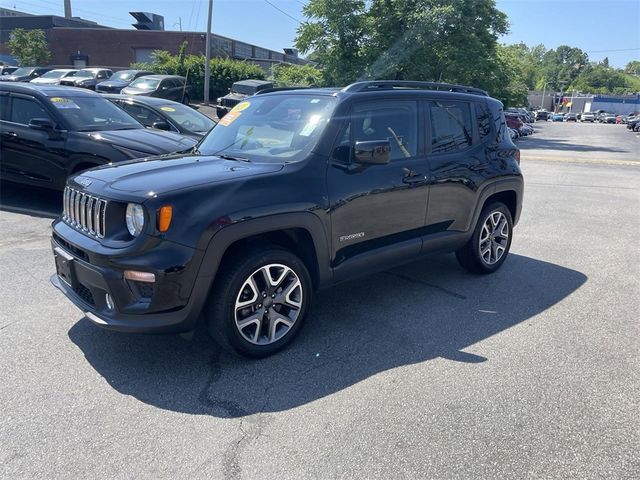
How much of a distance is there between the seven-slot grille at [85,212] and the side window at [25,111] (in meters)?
4.49

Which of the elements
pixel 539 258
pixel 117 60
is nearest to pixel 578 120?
pixel 117 60

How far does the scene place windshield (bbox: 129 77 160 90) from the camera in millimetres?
20766

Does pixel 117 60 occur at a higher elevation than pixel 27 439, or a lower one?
higher

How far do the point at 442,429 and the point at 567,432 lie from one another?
694 mm

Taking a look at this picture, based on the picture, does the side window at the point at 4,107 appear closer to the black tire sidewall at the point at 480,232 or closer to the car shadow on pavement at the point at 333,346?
the car shadow on pavement at the point at 333,346

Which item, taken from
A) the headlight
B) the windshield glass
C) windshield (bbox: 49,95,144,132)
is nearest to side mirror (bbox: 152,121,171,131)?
windshield (bbox: 49,95,144,132)

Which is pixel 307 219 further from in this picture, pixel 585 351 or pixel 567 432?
pixel 585 351

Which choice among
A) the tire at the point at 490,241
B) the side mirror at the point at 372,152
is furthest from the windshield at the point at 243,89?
the side mirror at the point at 372,152

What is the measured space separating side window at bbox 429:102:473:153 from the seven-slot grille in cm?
282

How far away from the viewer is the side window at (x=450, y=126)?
4.71 meters

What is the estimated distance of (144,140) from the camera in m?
7.29

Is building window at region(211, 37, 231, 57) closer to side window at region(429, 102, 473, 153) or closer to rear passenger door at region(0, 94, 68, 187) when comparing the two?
rear passenger door at region(0, 94, 68, 187)

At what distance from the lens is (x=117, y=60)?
143 feet

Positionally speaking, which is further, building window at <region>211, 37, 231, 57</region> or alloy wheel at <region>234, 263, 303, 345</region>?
building window at <region>211, 37, 231, 57</region>
